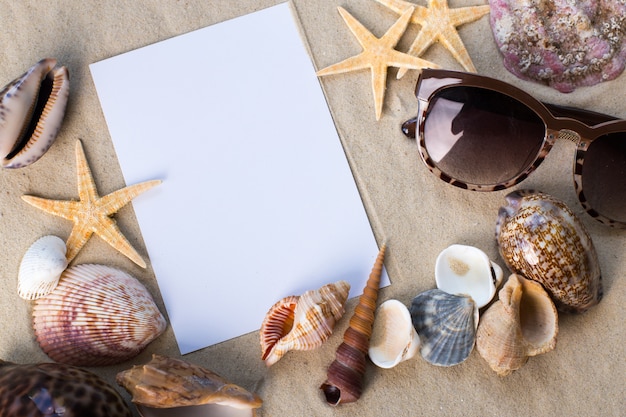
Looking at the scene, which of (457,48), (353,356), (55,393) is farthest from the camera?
(457,48)

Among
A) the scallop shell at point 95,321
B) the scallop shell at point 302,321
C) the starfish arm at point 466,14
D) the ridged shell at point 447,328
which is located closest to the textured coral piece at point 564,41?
the starfish arm at point 466,14

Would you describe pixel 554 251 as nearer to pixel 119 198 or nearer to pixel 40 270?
pixel 119 198

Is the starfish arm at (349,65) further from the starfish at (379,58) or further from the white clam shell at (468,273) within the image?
the white clam shell at (468,273)

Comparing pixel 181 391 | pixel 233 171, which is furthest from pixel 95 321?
pixel 233 171

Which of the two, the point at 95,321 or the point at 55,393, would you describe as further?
the point at 95,321

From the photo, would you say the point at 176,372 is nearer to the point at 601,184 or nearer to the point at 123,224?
the point at 123,224

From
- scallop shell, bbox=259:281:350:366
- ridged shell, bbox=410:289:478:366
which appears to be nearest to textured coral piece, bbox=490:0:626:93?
ridged shell, bbox=410:289:478:366
